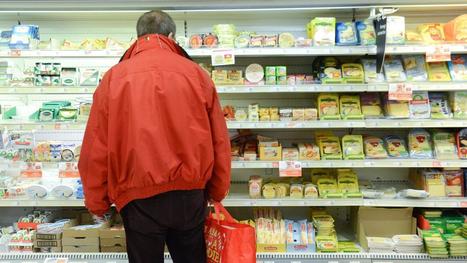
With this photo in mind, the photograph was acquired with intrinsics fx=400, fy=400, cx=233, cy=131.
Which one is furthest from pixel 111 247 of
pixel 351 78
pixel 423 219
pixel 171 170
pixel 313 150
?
pixel 423 219

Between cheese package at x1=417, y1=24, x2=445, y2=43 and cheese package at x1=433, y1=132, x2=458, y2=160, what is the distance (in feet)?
2.50

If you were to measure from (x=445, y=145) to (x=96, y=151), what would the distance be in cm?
269

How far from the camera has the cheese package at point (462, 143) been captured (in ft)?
10.4

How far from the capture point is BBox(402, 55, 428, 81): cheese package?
3.16 m

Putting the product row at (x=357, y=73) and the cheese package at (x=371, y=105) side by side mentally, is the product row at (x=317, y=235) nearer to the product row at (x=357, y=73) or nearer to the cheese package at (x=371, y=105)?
the cheese package at (x=371, y=105)

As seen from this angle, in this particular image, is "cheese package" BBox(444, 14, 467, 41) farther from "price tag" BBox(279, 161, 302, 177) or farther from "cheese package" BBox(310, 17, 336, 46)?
"price tag" BBox(279, 161, 302, 177)

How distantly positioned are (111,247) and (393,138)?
96.1 inches

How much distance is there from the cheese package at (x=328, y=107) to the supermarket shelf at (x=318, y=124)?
0.06 metres

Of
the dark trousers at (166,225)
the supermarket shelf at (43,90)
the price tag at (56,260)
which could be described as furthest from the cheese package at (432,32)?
the price tag at (56,260)

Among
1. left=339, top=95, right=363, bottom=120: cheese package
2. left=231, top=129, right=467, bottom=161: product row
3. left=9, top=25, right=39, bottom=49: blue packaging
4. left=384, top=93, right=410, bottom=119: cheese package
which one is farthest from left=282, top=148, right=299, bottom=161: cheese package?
left=9, top=25, right=39, bottom=49: blue packaging

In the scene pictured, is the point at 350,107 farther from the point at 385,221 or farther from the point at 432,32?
the point at 385,221

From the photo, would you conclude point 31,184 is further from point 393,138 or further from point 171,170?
point 393,138

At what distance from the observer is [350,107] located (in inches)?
125

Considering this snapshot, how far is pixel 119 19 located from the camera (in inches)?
140
